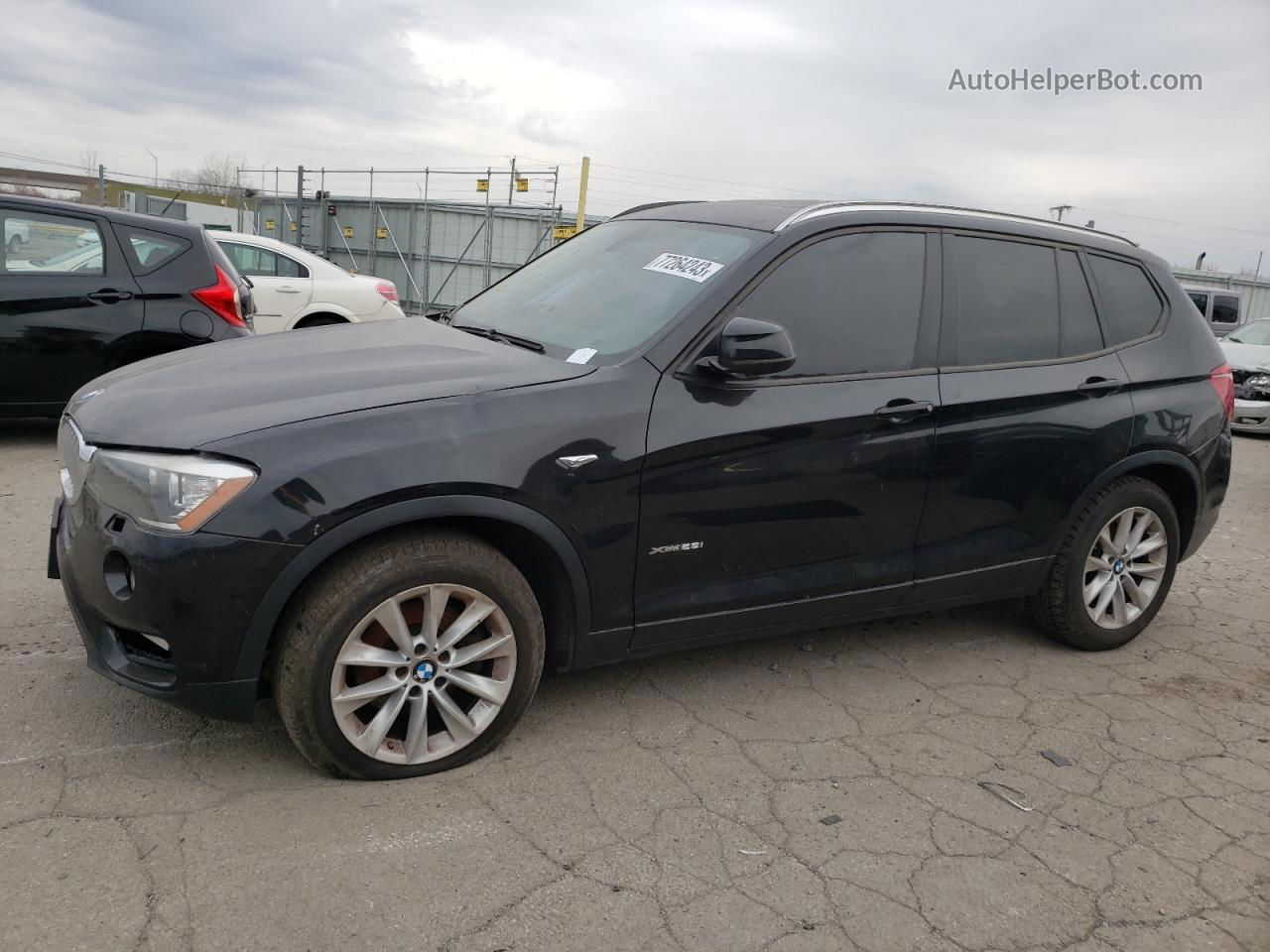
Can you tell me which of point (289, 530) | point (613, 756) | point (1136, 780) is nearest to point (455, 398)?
point (289, 530)

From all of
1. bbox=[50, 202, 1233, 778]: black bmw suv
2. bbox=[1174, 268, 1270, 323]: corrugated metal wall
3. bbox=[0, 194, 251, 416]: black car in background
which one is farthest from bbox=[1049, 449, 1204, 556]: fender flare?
bbox=[1174, 268, 1270, 323]: corrugated metal wall

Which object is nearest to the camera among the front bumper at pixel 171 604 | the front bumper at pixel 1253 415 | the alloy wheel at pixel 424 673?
the front bumper at pixel 171 604

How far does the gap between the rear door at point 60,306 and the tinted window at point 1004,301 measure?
5.19 m

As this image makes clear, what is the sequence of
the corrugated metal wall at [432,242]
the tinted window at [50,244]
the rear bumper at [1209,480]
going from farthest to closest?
1. the corrugated metal wall at [432,242]
2. the tinted window at [50,244]
3. the rear bumper at [1209,480]

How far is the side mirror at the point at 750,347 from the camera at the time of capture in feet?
10.3

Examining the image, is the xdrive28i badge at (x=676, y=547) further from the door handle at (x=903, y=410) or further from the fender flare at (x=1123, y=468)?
the fender flare at (x=1123, y=468)

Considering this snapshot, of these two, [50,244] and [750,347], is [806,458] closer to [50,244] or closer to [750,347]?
[750,347]

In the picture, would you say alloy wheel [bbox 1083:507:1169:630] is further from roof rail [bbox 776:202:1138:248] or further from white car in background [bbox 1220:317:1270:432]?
white car in background [bbox 1220:317:1270:432]

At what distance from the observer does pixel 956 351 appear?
3795 millimetres

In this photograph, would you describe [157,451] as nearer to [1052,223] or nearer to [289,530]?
[289,530]

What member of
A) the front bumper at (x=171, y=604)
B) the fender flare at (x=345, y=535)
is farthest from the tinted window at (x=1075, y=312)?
the front bumper at (x=171, y=604)

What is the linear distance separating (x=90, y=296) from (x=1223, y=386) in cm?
641

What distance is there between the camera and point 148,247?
665cm

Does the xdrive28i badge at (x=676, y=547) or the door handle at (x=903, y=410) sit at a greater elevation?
A: the door handle at (x=903, y=410)
